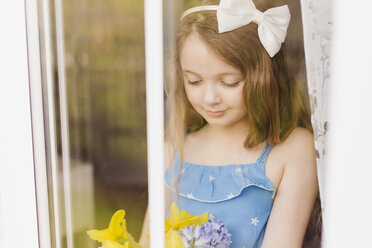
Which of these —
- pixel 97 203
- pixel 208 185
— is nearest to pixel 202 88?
pixel 208 185

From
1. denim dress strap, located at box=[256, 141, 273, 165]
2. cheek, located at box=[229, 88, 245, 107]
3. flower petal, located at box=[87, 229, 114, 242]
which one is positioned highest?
cheek, located at box=[229, 88, 245, 107]

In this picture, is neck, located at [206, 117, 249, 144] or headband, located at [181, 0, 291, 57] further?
neck, located at [206, 117, 249, 144]

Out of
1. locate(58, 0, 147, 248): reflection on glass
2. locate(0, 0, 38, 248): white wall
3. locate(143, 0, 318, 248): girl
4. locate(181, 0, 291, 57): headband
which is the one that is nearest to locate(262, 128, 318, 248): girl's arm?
locate(143, 0, 318, 248): girl

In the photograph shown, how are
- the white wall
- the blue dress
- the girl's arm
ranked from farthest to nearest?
1. the white wall
2. the blue dress
3. the girl's arm

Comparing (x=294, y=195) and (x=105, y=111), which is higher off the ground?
(x=105, y=111)

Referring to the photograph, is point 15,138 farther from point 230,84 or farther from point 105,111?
point 230,84

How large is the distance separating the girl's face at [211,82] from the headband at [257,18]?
0.07 metres

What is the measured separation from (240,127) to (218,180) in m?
0.14

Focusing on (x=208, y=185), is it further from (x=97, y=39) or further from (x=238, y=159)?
(x=97, y=39)

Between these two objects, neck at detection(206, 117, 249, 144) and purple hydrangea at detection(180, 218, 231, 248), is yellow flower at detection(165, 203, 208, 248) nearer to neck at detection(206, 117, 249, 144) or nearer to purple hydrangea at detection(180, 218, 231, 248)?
purple hydrangea at detection(180, 218, 231, 248)

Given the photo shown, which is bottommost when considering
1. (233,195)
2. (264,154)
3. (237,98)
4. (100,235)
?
(100,235)

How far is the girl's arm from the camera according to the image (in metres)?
0.78

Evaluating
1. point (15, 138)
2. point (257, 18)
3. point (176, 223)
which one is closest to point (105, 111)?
point (15, 138)

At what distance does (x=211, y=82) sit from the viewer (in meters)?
0.89
